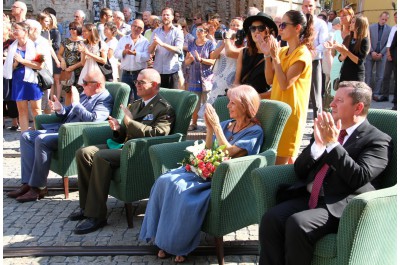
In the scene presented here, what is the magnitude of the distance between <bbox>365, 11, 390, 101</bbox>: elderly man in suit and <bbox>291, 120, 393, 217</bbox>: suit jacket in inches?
372

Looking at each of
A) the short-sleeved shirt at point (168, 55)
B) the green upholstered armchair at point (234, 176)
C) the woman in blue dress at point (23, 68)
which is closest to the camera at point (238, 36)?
the green upholstered armchair at point (234, 176)

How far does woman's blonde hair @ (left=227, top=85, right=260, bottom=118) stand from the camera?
4.21 meters

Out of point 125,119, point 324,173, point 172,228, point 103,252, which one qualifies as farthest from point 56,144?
point 324,173

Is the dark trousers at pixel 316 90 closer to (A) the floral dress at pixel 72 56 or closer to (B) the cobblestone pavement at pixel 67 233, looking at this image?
(A) the floral dress at pixel 72 56

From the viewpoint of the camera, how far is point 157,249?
4.23 meters

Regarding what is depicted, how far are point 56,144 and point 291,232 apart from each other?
10.3ft

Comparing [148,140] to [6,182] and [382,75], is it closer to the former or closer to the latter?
[6,182]

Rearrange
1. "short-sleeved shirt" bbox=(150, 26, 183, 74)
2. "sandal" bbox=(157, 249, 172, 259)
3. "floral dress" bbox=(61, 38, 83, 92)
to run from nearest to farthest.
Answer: "sandal" bbox=(157, 249, 172, 259)
"short-sleeved shirt" bbox=(150, 26, 183, 74)
"floral dress" bbox=(61, 38, 83, 92)

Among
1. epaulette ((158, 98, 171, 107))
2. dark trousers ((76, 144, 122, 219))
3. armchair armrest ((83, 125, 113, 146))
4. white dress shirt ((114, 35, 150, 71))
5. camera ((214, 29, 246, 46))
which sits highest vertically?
camera ((214, 29, 246, 46))

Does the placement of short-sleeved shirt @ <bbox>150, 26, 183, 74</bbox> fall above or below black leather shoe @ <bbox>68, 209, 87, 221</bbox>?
above

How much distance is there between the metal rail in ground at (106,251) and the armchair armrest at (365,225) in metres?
1.19

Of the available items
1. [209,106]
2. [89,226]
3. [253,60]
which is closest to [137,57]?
[253,60]

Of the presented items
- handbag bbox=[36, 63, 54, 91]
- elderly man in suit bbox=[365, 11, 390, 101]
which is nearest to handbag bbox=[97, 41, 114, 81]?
handbag bbox=[36, 63, 54, 91]

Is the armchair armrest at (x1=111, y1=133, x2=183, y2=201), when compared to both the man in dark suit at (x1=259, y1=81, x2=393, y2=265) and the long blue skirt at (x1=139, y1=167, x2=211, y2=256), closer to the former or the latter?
the long blue skirt at (x1=139, y1=167, x2=211, y2=256)
